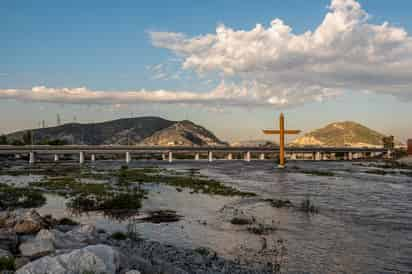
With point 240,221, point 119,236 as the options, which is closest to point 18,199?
point 119,236

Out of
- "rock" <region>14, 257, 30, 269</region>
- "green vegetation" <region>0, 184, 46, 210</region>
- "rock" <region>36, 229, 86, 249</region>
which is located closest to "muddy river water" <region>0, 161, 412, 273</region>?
"green vegetation" <region>0, 184, 46, 210</region>

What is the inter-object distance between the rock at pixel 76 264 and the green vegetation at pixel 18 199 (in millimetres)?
24185

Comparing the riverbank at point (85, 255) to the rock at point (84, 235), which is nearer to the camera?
the riverbank at point (85, 255)

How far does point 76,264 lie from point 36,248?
3705 millimetres

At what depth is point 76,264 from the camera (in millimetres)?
9164

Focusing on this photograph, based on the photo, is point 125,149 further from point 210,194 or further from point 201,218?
point 201,218

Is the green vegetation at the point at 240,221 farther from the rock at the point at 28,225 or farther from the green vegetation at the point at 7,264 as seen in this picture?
the green vegetation at the point at 7,264

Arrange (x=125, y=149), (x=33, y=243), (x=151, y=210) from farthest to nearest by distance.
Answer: (x=125, y=149) < (x=151, y=210) < (x=33, y=243)

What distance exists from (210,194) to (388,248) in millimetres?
24472

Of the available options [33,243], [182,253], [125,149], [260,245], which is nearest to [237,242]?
[260,245]

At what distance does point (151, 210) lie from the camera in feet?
102

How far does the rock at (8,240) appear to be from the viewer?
490 inches

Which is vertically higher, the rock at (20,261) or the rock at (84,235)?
the rock at (20,261)

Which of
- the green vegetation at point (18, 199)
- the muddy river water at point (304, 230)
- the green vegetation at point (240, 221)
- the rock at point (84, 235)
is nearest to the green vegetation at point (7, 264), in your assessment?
the rock at point (84, 235)
